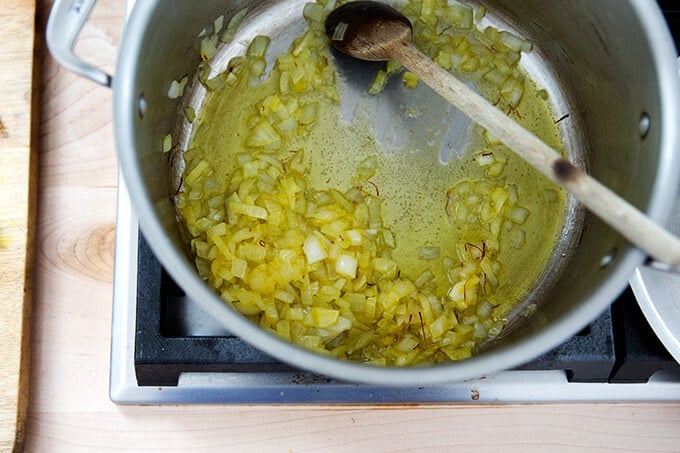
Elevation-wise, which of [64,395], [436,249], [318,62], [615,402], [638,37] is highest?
[638,37]

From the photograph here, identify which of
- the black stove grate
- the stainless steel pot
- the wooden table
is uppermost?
the stainless steel pot

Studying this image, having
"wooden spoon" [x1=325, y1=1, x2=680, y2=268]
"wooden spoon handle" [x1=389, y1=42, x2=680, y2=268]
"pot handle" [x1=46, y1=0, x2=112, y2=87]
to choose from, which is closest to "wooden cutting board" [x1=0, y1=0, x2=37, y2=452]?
"pot handle" [x1=46, y1=0, x2=112, y2=87]

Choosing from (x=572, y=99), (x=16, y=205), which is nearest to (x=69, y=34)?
(x=16, y=205)

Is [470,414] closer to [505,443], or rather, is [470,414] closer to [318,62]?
[505,443]

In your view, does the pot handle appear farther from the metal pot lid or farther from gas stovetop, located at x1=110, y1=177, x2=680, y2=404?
the metal pot lid

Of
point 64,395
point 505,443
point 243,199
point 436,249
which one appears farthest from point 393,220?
point 64,395

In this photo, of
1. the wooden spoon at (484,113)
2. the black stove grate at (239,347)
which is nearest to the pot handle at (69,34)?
the black stove grate at (239,347)

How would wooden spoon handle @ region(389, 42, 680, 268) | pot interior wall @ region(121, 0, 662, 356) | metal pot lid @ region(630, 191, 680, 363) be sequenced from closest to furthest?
wooden spoon handle @ region(389, 42, 680, 268)
pot interior wall @ region(121, 0, 662, 356)
metal pot lid @ region(630, 191, 680, 363)

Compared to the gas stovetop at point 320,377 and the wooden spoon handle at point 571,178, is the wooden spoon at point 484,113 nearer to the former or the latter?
the wooden spoon handle at point 571,178
